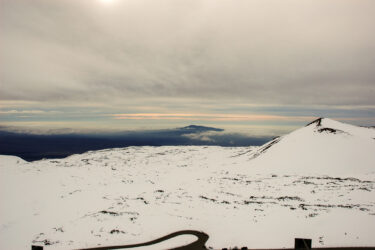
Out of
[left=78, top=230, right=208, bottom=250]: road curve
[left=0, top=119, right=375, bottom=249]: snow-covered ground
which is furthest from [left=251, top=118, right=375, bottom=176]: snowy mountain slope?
[left=78, top=230, right=208, bottom=250]: road curve

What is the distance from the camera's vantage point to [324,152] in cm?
5288

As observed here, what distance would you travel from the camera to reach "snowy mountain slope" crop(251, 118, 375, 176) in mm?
47281

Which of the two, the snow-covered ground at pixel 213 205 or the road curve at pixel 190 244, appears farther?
the snow-covered ground at pixel 213 205

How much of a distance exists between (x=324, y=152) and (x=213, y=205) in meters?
38.8

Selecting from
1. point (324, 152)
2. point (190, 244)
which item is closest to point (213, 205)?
point (190, 244)

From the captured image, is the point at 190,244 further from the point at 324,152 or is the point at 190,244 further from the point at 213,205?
the point at 324,152

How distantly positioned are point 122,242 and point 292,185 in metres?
29.0

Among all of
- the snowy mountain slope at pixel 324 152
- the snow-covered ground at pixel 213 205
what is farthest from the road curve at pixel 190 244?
the snowy mountain slope at pixel 324 152

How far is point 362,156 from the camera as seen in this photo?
162 ft

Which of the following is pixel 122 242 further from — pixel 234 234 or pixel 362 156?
pixel 362 156

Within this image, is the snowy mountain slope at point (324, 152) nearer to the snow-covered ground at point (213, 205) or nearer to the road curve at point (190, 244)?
the snow-covered ground at point (213, 205)

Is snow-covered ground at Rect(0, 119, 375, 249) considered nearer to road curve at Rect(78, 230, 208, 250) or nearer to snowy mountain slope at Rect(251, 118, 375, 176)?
snowy mountain slope at Rect(251, 118, 375, 176)

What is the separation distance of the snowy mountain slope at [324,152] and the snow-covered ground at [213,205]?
0.35m

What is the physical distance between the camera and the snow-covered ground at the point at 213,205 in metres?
18.7
